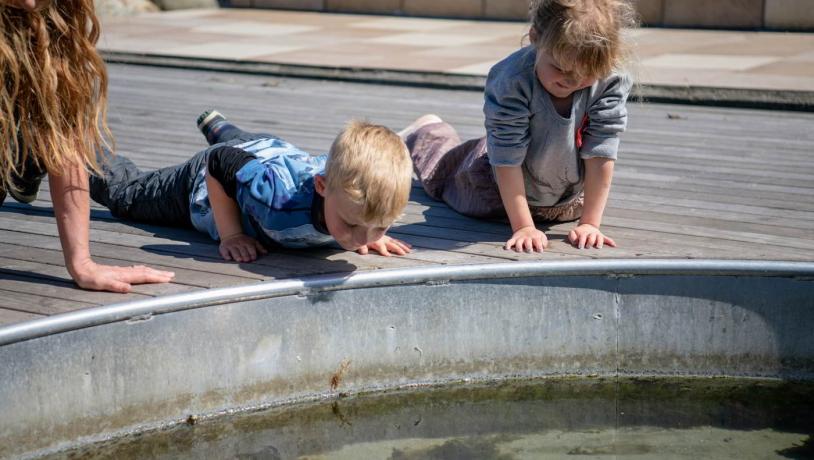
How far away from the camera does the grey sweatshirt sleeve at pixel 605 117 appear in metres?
3.71

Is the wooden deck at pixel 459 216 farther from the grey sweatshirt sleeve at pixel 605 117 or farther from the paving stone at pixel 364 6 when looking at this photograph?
the paving stone at pixel 364 6

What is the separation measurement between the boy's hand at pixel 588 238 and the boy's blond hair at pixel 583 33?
556mm

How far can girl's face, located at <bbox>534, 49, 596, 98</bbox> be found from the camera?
346cm

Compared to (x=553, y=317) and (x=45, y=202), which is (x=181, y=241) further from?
(x=553, y=317)

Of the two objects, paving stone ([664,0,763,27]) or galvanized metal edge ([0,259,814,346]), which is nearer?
galvanized metal edge ([0,259,814,346])

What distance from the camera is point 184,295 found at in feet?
10.2

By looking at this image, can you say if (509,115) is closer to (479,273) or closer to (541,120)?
(541,120)

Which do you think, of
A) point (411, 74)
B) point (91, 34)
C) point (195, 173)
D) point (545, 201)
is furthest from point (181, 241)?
point (411, 74)

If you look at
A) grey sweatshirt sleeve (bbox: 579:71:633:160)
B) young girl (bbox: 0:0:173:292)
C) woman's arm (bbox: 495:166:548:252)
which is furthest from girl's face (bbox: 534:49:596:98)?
young girl (bbox: 0:0:173:292)

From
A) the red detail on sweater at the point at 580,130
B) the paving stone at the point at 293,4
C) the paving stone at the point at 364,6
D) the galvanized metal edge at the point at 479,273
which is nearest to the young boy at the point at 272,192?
the galvanized metal edge at the point at 479,273

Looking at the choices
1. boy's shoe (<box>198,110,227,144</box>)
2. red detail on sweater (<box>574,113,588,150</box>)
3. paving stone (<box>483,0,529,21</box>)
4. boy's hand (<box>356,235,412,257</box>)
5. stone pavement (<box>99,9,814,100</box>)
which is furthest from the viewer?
paving stone (<box>483,0,529,21</box>)

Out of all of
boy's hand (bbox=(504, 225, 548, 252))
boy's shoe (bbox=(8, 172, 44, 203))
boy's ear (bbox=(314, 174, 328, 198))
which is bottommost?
boy's hand (bbox=(504, 225, 548, 252))

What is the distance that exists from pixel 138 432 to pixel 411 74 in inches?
199

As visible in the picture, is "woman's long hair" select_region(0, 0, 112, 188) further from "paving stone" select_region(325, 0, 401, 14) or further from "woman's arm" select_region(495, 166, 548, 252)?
"paving stone" select_region(325, 0, 401, 14)
